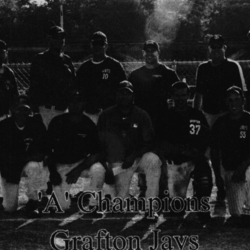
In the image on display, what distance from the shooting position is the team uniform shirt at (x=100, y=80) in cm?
739

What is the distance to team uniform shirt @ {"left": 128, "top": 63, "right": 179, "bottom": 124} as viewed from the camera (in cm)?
723

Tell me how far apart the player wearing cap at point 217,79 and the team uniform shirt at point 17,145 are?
6.80ft

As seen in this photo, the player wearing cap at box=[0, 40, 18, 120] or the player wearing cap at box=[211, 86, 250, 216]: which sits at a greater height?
the player wearing cap at box=[0, 40, 18, 120]

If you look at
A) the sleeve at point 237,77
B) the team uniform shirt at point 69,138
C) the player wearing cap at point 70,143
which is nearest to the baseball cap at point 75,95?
the player wearing cap at point 70,143

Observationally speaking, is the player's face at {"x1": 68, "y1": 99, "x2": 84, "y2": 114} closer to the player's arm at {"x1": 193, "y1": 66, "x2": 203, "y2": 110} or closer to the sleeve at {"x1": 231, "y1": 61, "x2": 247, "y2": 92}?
the player's arm at {"x1": 193, "y1": 66, "x2": 203, "y2": 110}

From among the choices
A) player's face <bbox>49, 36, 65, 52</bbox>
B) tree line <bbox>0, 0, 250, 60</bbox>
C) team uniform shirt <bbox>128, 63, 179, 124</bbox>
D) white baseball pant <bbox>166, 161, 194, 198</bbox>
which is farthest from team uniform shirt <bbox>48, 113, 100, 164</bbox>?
tree line <bbox>0, 0, 250, 60</bbox>

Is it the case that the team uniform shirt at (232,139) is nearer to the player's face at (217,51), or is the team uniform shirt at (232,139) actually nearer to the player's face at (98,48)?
the player's face at (217,51)

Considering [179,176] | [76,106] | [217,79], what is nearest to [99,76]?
[76,106]

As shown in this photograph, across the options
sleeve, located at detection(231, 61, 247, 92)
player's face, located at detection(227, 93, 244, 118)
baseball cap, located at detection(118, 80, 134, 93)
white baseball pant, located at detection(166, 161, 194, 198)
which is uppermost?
sleeve, located at detection(231, 61, 247, 92)

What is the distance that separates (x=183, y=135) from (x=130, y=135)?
0.61 metres

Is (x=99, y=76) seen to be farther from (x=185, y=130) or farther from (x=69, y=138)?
(x=185, y=130)

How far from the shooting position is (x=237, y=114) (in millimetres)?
6645

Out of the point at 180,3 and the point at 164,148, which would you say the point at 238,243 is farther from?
the point at 180,3

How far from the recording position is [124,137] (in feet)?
22.6
